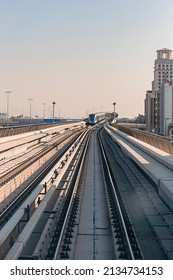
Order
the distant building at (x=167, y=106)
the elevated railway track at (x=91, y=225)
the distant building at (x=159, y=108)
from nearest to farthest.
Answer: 1. the elevated railway track at (x=91, y=225)
2. the distant building at (x=167, y=106)
3. the distant building at (x=159, y=108)

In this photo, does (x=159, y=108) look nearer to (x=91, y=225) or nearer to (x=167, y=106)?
(x=167, y=106)

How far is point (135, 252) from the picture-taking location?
9039 millimetres

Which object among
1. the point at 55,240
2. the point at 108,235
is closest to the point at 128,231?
the point at 108,235

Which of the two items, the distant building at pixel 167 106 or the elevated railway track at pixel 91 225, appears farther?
the distant building at pixel 167 106

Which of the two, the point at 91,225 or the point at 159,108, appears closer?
the point at 91,225

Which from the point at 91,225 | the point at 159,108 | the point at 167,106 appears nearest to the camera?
the point at 91,225

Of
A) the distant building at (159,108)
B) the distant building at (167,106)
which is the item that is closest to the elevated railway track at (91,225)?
the distant building at (167,106)

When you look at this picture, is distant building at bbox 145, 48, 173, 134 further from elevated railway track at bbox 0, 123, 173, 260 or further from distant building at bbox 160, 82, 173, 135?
elevated railway track at bbox 0, 123, 173, 260

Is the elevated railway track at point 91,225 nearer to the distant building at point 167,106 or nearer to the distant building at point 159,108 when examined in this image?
the distant building at point 167,106

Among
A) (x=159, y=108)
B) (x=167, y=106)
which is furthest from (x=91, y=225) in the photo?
(x=159, y=108)

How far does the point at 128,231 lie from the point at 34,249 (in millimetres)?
2845

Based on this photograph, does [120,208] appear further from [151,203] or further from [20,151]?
[20,151]

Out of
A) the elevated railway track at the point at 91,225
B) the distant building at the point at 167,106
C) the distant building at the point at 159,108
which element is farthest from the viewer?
the distant building at the point at 159,108

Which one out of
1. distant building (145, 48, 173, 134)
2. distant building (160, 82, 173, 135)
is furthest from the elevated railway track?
distant building (145, 48, 173, 134)
